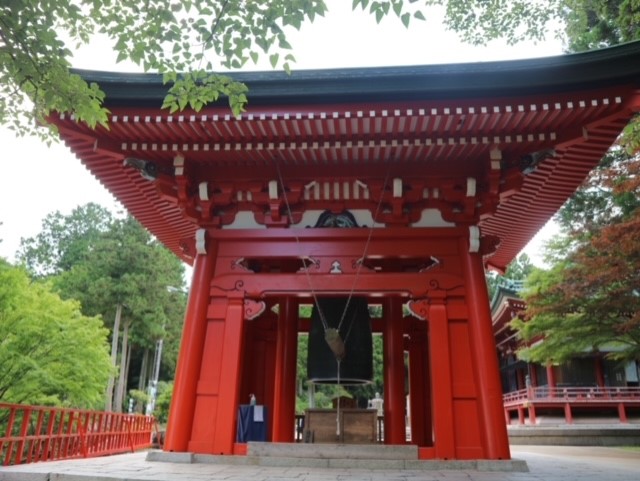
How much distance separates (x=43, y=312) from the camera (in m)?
15.4

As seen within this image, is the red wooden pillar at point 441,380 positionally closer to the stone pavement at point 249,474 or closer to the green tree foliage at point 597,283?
the stone pavement at point 249,474

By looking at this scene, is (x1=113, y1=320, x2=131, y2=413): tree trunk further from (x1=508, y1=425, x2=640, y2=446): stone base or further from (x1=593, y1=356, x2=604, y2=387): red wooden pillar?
(x1=593, y1=356, x2=604, y2=387): red wooden pillar

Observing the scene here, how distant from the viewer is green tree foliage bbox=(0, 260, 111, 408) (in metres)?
15.1

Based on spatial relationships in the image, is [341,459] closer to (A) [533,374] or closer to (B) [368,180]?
(B) [368,180]

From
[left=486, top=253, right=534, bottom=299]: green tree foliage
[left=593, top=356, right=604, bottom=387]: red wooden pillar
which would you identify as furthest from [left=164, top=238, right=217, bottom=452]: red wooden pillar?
[left=486, top=253, right=534, bottom=299]: green tree foliage

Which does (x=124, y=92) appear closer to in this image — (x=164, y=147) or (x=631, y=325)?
(x=164, y=147)

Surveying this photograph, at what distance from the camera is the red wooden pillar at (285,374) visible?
9.16 m

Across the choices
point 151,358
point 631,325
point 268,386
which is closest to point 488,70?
point 268,386

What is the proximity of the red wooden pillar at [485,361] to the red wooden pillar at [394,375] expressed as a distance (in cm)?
227

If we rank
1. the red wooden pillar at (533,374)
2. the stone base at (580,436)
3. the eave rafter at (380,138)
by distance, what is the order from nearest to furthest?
1. the eave rafter at (380,138)
2. the stone base at (580,436)
3. the red wooden pillar at (533,374)

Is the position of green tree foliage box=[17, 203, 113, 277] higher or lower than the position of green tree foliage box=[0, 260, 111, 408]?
higher

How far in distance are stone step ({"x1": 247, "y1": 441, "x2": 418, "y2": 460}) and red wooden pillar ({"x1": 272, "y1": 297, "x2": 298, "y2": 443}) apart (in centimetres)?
249

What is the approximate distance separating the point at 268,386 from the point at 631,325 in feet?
29.6

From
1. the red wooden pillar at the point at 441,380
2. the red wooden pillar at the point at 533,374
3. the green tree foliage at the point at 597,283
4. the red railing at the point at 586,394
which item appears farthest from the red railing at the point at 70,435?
the red wooden pillar at the point at 533,374
